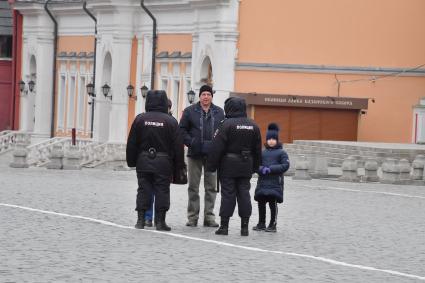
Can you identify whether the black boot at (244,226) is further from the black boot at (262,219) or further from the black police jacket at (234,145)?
the black boot at (262,219)

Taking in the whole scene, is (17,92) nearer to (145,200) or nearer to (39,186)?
(39,186)

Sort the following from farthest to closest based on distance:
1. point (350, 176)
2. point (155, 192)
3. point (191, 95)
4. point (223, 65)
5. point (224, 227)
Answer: point (223, 65) → point (191, 95) → point (350, 176) → point (155, 192) → point (224, 227)

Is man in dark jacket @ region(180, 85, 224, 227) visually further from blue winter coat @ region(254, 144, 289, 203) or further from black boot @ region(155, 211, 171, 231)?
black boot @ region(155, 211, 171, 231)

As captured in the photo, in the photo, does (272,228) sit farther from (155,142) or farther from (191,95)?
(191,95)

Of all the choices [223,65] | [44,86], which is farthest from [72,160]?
[44,86]

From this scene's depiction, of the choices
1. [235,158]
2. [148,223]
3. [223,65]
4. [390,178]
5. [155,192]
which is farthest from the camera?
[223,65]

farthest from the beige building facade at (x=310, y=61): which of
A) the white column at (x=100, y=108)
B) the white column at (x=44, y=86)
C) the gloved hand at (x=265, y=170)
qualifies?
the gloved hand at (x=265, y=170)

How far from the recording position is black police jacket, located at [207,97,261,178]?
66.9ft

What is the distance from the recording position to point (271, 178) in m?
21.4

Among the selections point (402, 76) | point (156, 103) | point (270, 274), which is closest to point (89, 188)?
point (156, 103)

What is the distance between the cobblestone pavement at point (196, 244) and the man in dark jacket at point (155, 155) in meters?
0.42

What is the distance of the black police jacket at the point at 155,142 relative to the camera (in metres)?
20.5

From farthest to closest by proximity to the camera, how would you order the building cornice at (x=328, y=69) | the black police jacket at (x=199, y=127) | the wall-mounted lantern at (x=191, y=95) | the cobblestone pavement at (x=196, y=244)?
the building cornice at (x=328, y=69)
the wall-mounted lantern at (x=191, y=95)
the black police jacket at (x=199, y=127)
the cobblestone pavement at (x=196, y=244)

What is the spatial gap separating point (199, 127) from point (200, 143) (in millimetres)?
234
